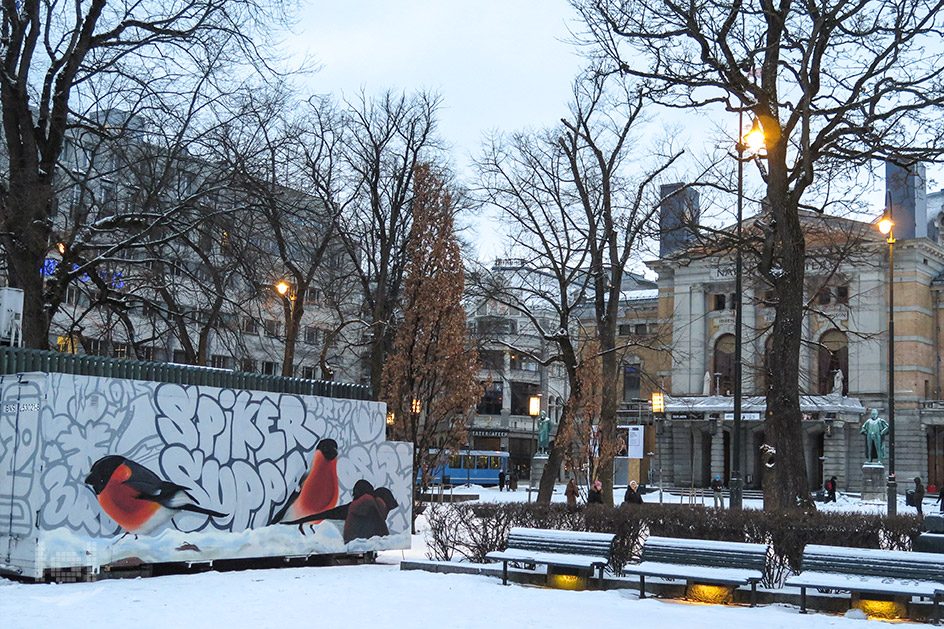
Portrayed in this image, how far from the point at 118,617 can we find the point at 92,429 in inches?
151

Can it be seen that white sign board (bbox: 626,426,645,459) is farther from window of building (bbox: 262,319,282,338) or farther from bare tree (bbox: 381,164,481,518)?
bare tree (bbox: 381,164,481,518)

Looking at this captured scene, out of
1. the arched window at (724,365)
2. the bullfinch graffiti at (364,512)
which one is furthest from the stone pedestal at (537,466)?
Result: the bullfinch graffiti at (364,512)

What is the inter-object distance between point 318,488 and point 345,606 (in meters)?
4.86

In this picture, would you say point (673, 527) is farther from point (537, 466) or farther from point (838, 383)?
point (838, 383)

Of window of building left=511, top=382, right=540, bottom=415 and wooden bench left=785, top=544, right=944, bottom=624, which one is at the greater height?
window of building left=511, top=382, right=540, bottom=415

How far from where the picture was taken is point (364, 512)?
18.4m

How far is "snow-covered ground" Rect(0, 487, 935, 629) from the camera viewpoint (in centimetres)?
1159

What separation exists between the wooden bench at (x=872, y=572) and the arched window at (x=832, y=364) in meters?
51.3

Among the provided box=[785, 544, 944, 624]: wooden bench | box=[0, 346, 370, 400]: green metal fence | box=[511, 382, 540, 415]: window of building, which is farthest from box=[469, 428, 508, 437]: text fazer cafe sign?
box=[785, 544, 944, 624]: wooden bench

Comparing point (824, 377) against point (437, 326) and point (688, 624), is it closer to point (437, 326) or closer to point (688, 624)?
point (437, 326)

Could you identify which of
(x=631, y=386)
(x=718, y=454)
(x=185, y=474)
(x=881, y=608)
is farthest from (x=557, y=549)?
(x=631, y=386)

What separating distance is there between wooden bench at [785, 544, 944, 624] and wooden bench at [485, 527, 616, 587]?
2.81 m

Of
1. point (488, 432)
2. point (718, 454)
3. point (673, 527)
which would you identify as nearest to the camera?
point (673, 527)

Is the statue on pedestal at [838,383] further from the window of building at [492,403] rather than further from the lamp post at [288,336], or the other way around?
the lamp post at [288,336]
